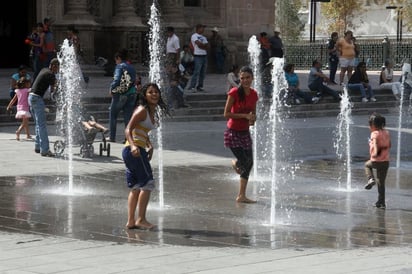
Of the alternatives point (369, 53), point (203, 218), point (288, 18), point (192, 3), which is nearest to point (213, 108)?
point (192, 3)

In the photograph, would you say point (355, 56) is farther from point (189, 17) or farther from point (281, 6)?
point (281, 6)

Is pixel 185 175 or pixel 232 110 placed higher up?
pixel 232 110

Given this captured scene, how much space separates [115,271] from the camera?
8.70m

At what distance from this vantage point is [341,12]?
6812cm

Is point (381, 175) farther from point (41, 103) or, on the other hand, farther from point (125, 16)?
point (125, 16)

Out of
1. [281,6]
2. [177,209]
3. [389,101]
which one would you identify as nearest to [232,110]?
[177,209]

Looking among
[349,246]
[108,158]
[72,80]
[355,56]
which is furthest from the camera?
[355,56]

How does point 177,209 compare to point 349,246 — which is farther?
point 177,209

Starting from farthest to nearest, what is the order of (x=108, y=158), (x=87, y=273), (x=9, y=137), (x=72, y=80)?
(x=72, y=80) < (x=9, y=137) < (x=108, y=158) < (x=87, y=273)

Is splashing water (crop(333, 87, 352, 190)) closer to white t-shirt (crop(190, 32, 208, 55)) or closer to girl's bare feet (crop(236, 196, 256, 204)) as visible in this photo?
girl's bare feet (crop(236, 196, 256, 204))

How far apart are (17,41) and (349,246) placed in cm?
2526

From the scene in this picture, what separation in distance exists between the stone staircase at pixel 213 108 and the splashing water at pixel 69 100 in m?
0.40

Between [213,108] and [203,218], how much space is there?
13536mm

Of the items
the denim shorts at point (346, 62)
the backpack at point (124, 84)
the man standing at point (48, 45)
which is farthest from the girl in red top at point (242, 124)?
the denim shorts at point (346, 62)
